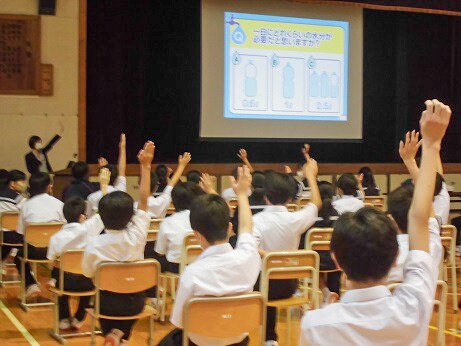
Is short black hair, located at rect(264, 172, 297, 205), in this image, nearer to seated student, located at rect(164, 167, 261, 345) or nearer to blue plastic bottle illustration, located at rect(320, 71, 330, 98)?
seated student, located at rect(164, 167, 261, 345)

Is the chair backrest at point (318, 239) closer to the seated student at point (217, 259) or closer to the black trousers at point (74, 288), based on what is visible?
the black trousers at point (74, 288)

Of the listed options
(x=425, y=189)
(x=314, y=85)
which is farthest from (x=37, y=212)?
(x=314, y=85)

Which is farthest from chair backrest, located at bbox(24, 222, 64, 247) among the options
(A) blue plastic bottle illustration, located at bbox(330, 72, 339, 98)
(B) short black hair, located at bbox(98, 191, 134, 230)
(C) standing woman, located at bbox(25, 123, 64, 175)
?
(A) blue plastic bottle illustration, located at bbox(330, 72, 339, 98)

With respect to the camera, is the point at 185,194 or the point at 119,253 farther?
the point at 185,194

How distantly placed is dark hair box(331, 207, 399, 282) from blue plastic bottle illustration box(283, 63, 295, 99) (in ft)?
33.3

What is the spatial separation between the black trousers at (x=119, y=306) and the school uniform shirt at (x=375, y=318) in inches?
98.7

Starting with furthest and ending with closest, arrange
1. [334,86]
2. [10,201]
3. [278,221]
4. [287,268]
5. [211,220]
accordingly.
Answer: [334,86]
[10,201]
[278,221]
[287,268]
[211,220]

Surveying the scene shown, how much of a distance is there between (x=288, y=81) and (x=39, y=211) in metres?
6.54

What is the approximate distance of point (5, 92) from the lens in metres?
10.3

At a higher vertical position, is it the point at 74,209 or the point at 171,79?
the point at 171,79

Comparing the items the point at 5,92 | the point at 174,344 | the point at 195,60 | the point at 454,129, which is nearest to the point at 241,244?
the point at 174,344

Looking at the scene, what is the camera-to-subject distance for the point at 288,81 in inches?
471

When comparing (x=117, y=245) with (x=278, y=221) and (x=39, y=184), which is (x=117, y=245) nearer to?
(x=278, y=221)

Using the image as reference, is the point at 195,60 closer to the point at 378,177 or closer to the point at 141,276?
the point at 378,177
